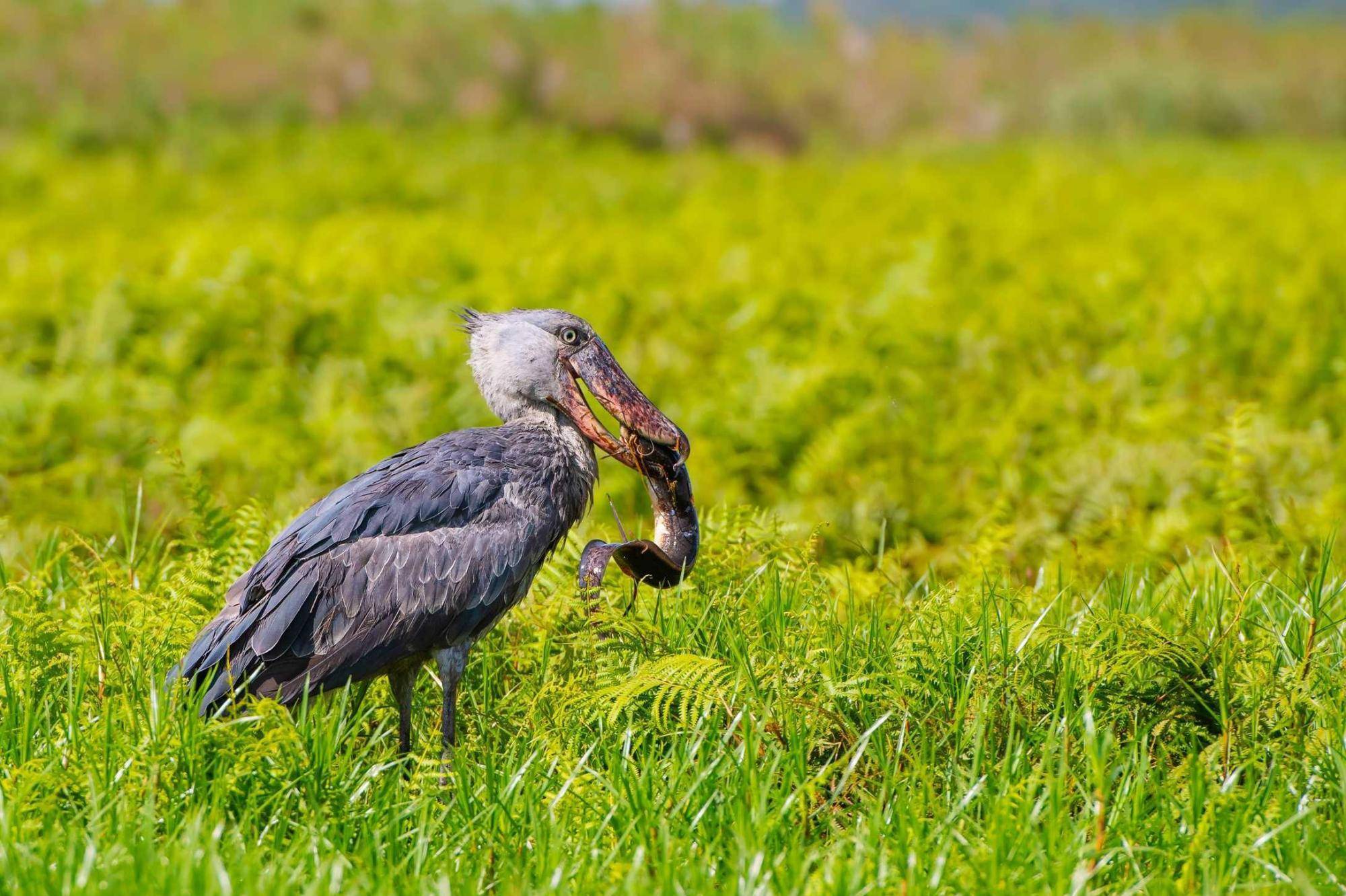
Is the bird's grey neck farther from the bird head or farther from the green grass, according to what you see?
the green grass

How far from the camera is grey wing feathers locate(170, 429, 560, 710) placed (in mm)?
3617

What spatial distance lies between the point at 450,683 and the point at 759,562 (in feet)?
4.56

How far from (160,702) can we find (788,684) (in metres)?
1.57

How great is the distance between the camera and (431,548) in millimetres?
3729

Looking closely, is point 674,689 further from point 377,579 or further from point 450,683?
point 377,579

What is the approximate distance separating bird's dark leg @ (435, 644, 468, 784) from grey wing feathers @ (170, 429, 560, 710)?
0.21ft

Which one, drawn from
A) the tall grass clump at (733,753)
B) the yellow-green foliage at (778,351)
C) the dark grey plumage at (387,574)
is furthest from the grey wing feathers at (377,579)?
the yellow-green foliage at (778,351)

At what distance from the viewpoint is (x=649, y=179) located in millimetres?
17781

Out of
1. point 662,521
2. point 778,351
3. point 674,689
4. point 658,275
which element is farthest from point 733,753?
point 658,275

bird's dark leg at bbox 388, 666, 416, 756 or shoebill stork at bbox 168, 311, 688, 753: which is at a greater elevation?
shoebill stork at bbox 168, 311, 688, 753

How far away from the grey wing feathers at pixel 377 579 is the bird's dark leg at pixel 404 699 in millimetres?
190

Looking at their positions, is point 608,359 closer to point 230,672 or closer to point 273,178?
point 230,672

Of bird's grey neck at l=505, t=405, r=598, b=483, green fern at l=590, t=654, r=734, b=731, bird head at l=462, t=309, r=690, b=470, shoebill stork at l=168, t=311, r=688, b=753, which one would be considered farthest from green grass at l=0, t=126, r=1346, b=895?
bird head at l=462, t=309, r=690, b=470

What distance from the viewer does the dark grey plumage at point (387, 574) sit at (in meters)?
3.62
